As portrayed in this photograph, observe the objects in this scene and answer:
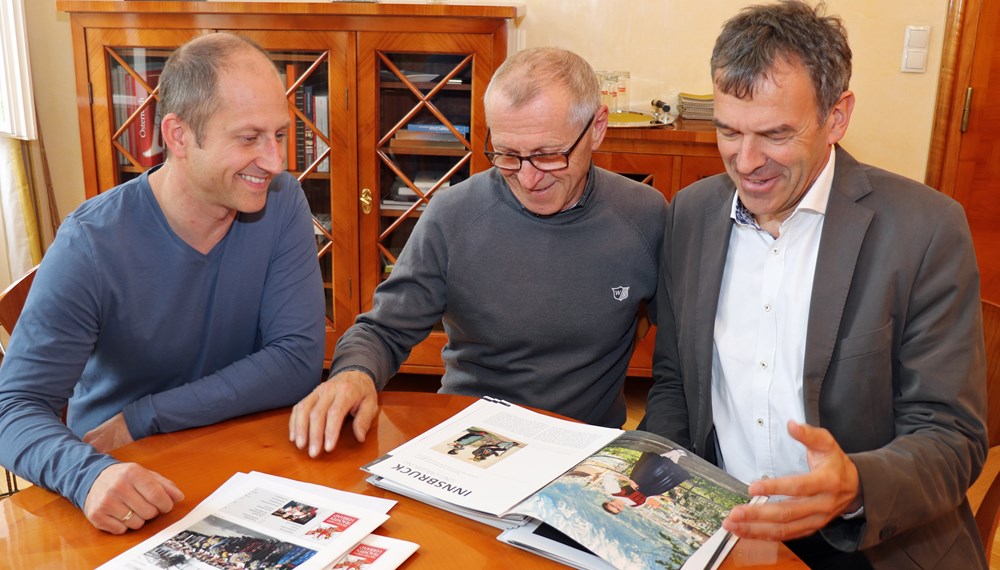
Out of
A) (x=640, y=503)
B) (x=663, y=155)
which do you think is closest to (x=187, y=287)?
(x=640, y=503)

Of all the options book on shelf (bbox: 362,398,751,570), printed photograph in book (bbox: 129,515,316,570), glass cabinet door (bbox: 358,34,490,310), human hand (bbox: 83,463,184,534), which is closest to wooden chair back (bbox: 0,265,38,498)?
human hand (bbox: 83,463,184,534)

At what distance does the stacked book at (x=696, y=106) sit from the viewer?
3.21 m

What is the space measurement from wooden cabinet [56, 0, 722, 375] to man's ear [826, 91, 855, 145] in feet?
5.15

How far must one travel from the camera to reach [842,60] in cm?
131

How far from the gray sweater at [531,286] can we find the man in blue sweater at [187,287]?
0.23 meters

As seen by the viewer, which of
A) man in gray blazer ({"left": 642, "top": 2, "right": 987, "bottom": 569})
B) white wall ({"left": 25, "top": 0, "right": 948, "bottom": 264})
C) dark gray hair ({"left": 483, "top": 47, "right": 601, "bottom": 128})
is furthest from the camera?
white wall ({"left": 25, "top": 0, "right": 948, "bottom": 264})

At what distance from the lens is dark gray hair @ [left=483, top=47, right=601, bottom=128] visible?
5.28ft

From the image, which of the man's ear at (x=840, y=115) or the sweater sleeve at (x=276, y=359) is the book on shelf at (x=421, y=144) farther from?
the man's ear at (x=840, y=115)

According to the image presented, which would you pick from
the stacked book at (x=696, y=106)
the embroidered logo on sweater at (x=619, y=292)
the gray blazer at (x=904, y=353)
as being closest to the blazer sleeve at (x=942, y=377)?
the gray blazer at (x=904, y=353)

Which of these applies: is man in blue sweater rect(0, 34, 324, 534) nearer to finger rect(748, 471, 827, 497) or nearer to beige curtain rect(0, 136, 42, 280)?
finger rect(748, 471, 827, 497)

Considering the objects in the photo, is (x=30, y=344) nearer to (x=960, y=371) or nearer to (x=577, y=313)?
(x=577, y=313)

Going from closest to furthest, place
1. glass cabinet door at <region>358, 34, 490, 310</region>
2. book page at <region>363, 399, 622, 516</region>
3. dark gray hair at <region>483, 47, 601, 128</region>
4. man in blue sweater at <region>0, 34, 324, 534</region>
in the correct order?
book page at <region>363, 399, 622, 516</region> < man in blue sweater at <region>0, 34, 324, 534</region> < dark gray hair at <region>483, 47, 601, 128</region> < glass cabinet door at <region>358, 34, 490, 310</region>

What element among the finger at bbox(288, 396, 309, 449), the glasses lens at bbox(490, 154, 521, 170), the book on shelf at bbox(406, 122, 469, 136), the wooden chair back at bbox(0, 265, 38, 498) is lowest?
the finger at bbox(288, 396, 309, 449)

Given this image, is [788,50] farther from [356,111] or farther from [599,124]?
[356,111]
